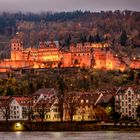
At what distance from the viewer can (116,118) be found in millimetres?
104375

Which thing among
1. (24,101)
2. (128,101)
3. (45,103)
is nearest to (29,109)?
(45,103)

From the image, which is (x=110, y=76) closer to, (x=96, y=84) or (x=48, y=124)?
(x=96, y=84)

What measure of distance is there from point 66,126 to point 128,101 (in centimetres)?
1885

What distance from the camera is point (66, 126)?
9656 centimetres

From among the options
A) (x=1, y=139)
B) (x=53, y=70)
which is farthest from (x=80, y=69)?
(x=1, y=139)

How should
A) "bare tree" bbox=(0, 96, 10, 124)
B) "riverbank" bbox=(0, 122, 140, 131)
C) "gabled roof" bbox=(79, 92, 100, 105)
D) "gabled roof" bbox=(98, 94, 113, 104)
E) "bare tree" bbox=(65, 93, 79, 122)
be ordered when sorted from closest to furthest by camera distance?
1. "riverbank" bbox=(0, 122, 140, 131)
2. "bare tree" bbox=(65, 93, 79, 122)
3. "bare tree" bbox=(0, 96, 10, 124)
4. "gabled roof" bbox=(98, 94, 113, 104)
5. "gabled roof" bbox=(79, 92, 100, 105)

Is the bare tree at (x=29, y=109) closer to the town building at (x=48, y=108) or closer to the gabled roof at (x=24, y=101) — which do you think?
the gabled roof at (x=24, y=101)

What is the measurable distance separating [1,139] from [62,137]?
6853 mm

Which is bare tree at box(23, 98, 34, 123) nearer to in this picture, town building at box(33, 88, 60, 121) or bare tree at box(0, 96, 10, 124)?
town building at box(33, 88, 60, 121)

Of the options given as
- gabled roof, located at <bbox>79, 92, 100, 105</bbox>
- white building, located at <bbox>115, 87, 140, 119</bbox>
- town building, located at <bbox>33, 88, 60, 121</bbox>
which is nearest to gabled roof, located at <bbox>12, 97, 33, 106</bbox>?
town building, located at <bbox>33, 88, 60, 121</bbox>

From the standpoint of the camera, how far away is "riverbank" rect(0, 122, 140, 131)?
90.1m

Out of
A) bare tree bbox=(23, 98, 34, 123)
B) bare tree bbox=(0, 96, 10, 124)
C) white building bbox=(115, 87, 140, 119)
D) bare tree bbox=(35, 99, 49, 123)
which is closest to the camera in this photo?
bare tree bbox=(35, 99, 49, 123)

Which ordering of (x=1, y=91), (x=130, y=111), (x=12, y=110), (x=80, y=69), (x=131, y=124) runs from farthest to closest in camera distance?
(x=80, y=69) < (x=1, y=91) < (x=12, y=110) < (x=130, y=111) < (x=131, y=124)

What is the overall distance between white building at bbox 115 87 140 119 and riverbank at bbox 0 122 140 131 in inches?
594
